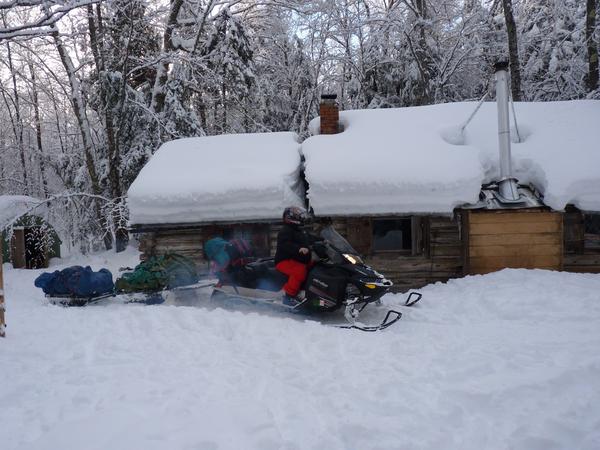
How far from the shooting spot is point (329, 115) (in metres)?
10.7

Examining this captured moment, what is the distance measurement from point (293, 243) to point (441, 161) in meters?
4.07

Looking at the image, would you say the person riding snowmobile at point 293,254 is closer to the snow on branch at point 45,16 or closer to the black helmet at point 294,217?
the black helmet at point 294,217

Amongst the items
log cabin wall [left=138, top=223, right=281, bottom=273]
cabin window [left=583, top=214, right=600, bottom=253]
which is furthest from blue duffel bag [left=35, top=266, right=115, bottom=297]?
cabin window [left=583, top=214, right=600, bottom=253]

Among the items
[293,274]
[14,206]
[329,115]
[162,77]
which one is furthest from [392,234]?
[14,206]

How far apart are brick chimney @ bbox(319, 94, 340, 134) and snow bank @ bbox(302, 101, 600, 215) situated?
44 centimetres

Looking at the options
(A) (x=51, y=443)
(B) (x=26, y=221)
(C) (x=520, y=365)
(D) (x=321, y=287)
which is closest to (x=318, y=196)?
(D) (x=321, y=287)

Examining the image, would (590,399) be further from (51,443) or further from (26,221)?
(26,221)

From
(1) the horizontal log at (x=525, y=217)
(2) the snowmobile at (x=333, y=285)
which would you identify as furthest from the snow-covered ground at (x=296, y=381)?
(1) the horizontal log at (x=525, y=217)

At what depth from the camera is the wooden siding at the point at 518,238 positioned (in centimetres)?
860

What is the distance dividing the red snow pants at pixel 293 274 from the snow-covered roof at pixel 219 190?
2.53 metres

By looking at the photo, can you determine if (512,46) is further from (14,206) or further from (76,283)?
(14,206)

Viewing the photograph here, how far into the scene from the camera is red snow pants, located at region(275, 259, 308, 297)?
634 cm

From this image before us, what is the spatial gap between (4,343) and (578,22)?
2018cm

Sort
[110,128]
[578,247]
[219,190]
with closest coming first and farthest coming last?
1. [219,190]
2. [578,247]
3. [110,128]
